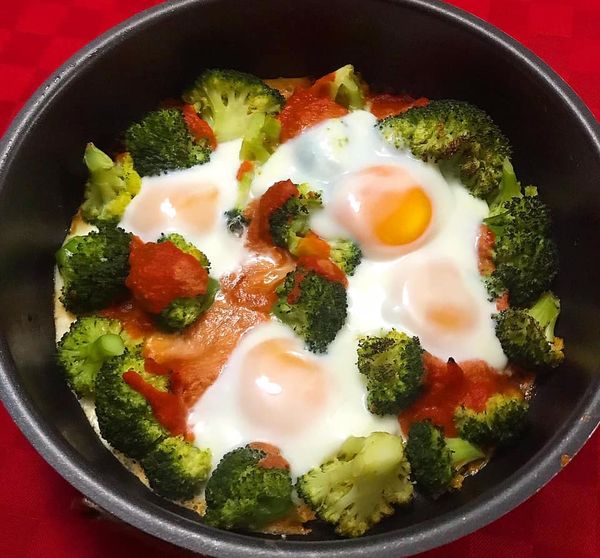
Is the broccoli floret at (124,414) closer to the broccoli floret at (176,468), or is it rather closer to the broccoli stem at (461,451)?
the broccoli floret at (176,468)

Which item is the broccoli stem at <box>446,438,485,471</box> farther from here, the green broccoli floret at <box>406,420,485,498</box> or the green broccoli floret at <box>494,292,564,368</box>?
the green broccoli floret at <box>494,292,564,368</box>

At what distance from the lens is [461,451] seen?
183cm

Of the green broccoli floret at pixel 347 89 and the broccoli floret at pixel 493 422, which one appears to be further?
the green broccoli floret at pixel 347 89

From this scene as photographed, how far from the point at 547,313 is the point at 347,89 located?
0.91 metres

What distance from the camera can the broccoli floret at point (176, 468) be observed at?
1741 mm

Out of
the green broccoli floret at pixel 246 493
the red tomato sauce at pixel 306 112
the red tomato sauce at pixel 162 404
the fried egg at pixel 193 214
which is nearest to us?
the green broccoli floret at pixel 246 493

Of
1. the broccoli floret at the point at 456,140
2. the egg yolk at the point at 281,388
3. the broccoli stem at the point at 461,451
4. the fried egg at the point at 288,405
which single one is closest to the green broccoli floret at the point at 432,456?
the broccoli stem at the point at 461,451

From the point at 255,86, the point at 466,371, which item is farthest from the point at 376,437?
the point at 255,86

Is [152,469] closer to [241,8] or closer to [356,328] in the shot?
[356,328]

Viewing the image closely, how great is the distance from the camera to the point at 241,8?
2.13 meters

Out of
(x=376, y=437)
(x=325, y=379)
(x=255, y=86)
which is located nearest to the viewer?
(x=376, y=437)

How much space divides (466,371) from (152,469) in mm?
864

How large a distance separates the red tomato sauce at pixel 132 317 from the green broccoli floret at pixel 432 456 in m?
0.78

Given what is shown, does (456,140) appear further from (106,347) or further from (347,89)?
(106,347)
